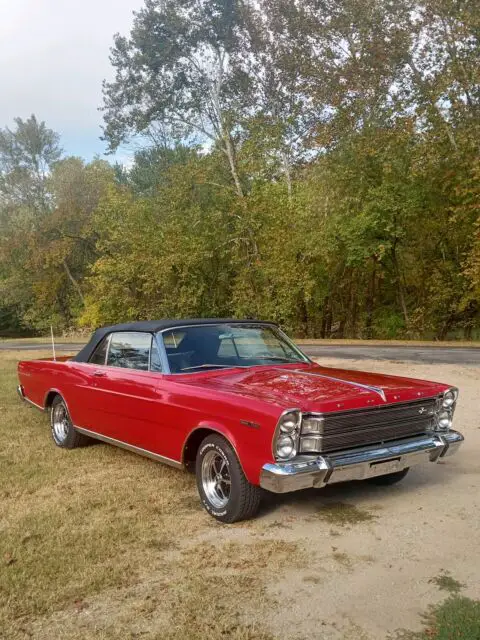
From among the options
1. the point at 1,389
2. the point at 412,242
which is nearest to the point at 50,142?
the point at 412,242

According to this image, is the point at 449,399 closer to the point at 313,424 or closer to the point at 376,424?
the point at 376,424

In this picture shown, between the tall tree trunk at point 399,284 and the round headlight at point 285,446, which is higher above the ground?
the tall tree trunk at point 399,284

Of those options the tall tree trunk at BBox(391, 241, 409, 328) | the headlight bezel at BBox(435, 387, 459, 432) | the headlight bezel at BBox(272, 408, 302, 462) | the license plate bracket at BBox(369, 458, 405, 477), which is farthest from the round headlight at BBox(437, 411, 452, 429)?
the tall tree trunk at BBox(391, 241, 409, 328)

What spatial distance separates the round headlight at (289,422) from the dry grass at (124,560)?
75 cm

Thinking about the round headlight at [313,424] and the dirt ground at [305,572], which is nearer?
the dirt ground at [305,572]

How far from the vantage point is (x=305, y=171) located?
1204 inches

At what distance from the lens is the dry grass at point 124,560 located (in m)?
3.20

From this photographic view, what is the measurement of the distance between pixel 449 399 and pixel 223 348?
205 centimetres

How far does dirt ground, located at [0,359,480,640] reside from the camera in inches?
124

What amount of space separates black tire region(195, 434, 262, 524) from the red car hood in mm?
446

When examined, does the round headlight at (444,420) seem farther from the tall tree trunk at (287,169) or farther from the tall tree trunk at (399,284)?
the tall tree trunk at (287,169)

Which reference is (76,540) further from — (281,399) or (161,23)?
(161,23)

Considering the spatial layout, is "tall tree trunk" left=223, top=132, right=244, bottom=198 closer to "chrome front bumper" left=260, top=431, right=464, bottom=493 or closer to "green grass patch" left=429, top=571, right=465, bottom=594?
"chrome front bumper" left=260, top=431, right=464, bottom=493

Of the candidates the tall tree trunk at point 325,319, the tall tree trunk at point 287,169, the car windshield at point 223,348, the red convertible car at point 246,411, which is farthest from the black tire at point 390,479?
the tall tree trunk at point 325,319
